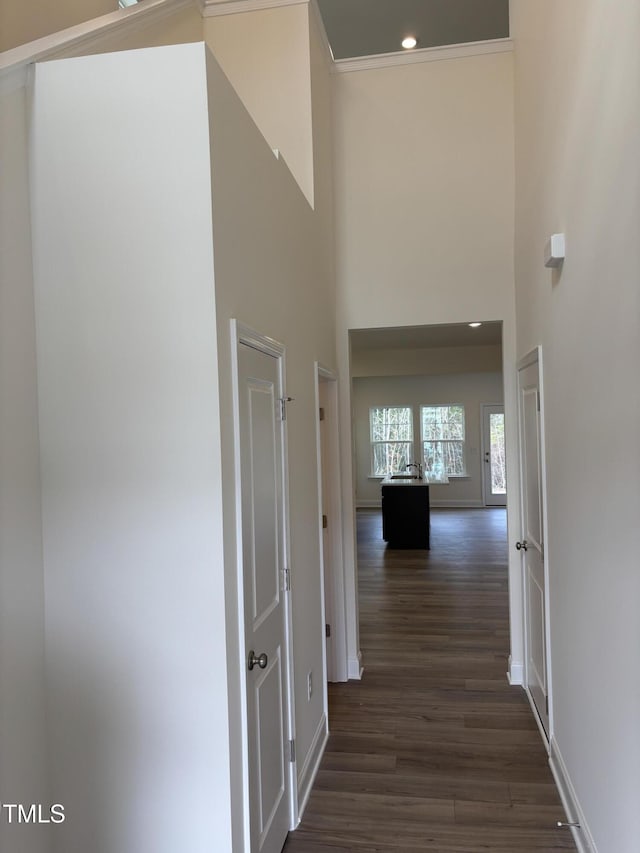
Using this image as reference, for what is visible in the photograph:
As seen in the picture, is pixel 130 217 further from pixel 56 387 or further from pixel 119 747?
pixel 119 747

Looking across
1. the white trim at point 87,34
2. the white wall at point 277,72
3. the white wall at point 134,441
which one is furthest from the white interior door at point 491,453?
the white wall at point 134,441

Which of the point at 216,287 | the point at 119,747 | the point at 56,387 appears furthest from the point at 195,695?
the point at 216,287

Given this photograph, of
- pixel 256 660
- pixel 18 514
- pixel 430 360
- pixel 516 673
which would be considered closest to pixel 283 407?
pixel 256 660

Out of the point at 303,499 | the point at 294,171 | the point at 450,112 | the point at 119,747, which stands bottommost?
the point at 119,747

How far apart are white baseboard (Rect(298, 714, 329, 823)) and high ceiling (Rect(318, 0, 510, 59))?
6825mm

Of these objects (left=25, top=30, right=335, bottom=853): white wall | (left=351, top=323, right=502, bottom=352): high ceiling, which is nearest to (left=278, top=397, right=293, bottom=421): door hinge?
(left=25, top=30, right=335, bottom=853): white wall

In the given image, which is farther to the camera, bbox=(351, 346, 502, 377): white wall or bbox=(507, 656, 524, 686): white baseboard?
bbox=(351, 346, 502, 377): white wall

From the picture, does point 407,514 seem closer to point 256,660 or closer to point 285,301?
point 285,301

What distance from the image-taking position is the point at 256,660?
1992mm

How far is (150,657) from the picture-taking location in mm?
1759

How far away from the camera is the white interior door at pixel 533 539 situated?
3.16m

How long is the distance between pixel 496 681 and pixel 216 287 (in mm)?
3427

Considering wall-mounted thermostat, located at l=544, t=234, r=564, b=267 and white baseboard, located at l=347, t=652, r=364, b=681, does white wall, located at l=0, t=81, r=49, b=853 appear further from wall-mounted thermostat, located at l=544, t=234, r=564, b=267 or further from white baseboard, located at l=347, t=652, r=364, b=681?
white baseboard, located at l=347, t=652, r=364, b=681

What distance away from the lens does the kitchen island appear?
8070mm
